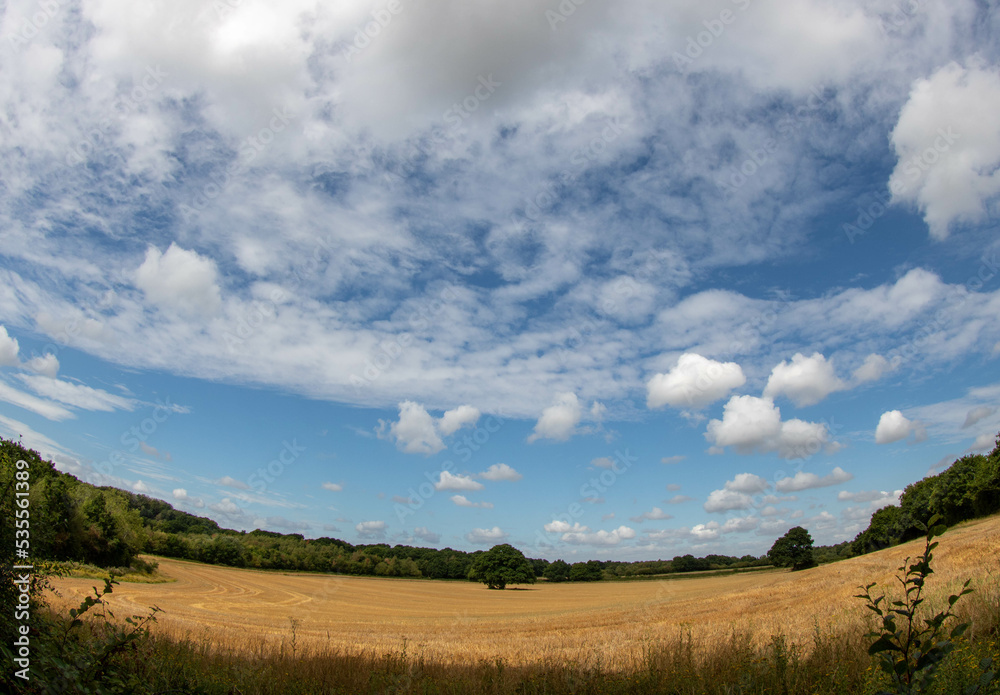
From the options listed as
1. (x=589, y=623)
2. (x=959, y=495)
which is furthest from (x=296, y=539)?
(x=959, y=495)

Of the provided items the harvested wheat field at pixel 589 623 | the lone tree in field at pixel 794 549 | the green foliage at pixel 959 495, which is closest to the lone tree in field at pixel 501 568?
the lone tree in field at pixel 794 549

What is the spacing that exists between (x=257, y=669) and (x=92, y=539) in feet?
256

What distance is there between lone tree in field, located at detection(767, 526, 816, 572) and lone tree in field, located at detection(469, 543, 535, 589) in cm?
5448

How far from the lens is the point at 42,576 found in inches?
328

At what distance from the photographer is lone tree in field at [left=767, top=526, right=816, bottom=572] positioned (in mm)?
102838

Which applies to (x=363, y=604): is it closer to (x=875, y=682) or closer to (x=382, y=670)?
(x=382, y=670)

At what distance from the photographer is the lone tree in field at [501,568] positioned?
114 metres

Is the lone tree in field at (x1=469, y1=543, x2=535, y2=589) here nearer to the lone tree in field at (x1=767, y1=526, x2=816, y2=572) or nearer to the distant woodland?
the distant woodland

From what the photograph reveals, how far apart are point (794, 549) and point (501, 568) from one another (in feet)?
205

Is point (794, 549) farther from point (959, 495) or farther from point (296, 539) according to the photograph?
point (296, 539)

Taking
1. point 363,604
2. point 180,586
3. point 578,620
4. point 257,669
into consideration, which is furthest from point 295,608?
point 257,669

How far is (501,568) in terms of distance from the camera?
377 feet

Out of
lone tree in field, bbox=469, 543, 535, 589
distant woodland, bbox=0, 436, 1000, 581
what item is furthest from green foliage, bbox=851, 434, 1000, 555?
lone tree in field, bbox=469, 543, 535, 589

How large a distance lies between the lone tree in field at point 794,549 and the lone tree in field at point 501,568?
179ft
